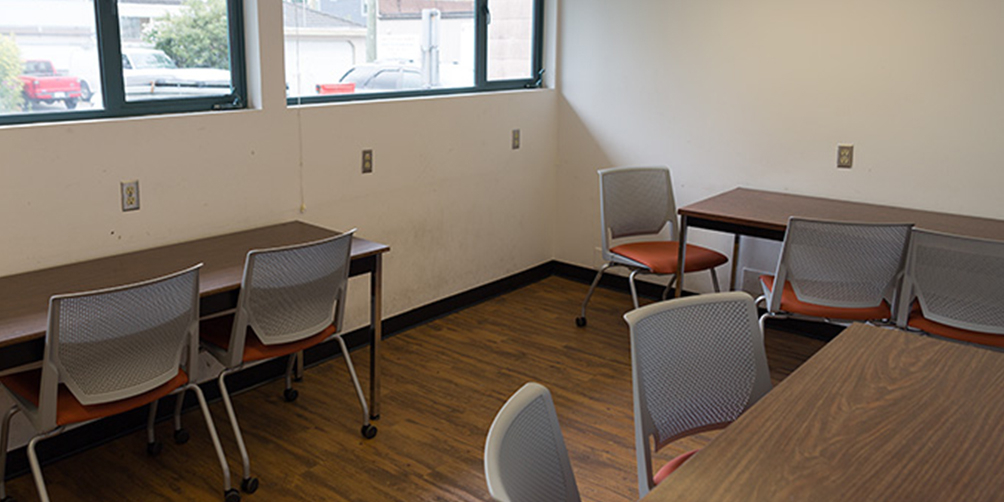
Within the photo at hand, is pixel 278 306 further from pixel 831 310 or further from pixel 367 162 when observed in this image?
pixel 831 310

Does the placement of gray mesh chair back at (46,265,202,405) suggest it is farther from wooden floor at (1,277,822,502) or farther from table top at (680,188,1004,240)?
table top at (680,188,1004,240)

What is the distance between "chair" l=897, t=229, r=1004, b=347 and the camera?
3.09 meters

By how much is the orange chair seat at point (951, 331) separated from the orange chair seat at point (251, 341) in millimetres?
2349

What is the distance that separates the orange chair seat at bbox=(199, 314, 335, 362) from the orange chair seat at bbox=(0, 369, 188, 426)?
31 centimetres

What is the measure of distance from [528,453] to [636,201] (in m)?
3.24

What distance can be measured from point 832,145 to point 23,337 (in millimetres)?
3726

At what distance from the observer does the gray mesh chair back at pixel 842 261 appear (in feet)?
10.9

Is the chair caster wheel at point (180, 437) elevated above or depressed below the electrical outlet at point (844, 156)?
below

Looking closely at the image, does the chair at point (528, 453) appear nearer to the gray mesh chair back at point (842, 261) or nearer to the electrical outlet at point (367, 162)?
the gray mesh chair back at point (842, 261)

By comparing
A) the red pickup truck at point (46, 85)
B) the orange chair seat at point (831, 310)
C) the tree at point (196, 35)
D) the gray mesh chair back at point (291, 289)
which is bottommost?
the orange chair seat at point (831, 310)

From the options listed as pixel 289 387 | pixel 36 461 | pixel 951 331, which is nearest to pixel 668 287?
pixel 951 331

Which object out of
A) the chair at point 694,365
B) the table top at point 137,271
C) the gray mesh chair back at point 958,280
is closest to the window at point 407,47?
the table top at point 137,271

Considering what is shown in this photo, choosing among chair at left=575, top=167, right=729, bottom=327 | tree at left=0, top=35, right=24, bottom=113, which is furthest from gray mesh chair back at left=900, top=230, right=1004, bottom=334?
tree at left=0, top=35, right=24, bottom=113

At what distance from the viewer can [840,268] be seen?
11.3ft
